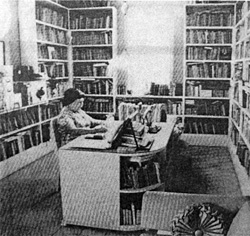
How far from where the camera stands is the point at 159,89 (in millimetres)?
3414

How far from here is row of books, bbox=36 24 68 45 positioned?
357 cm

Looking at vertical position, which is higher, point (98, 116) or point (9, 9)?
point (9, 9)

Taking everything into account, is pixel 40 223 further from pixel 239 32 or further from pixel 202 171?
pixel 239 32

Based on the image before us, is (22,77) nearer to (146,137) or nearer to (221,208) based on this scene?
(146,137)

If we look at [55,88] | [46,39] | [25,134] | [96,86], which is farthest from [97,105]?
[46,39]

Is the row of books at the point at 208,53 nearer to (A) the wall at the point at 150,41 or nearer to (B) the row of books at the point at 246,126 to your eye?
(A) the wall at the point at 150,41

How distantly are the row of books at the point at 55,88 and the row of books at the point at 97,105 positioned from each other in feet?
1.19

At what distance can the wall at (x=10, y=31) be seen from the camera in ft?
10.8

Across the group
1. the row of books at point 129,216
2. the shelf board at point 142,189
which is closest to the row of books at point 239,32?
the shelf board at point 142,189

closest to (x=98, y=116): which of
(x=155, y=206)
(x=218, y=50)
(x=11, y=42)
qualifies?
(x=11, y=42)

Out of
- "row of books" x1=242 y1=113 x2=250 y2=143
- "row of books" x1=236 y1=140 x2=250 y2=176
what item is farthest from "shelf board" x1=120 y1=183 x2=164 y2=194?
"row of books" x1=242 y1=113 x2=250 y2=143

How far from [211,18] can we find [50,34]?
166cm

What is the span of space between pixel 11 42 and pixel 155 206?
2445 millimetres

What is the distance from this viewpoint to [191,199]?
171 centimetres
